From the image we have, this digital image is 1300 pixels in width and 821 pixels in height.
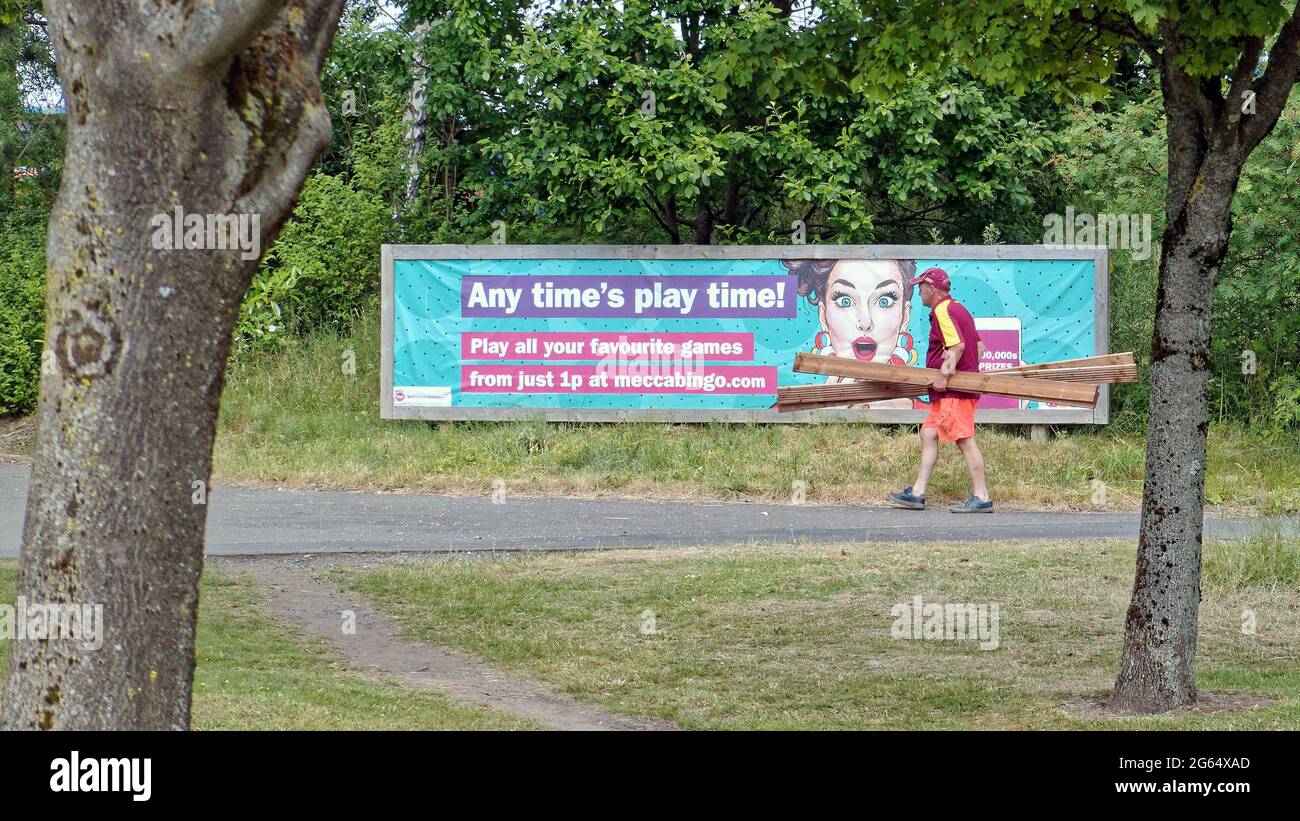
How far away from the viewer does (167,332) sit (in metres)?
4.66

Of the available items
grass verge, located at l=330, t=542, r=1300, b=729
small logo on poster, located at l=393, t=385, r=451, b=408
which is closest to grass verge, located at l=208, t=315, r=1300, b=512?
small logo on poster, located at l=393, t=385, r=451, b=408

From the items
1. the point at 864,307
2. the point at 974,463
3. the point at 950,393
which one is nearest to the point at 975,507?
the point at 974,463

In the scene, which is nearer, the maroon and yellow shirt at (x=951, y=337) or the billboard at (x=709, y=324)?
the maroon and yellow shirt at (x=951, y=337)

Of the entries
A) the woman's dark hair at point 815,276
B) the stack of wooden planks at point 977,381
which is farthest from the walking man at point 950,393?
the woman's dark hair at point 815,276

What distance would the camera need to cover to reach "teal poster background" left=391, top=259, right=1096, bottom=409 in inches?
697

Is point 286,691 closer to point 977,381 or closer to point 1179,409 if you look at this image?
point 1179,409

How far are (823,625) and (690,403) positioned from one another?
858cm

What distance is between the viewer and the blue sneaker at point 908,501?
14.3 metres

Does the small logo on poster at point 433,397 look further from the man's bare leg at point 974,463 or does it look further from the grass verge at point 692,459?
the man's bare leg at point 974,463

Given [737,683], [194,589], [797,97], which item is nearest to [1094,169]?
[797,97]

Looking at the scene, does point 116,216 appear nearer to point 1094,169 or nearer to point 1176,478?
point 1176,478

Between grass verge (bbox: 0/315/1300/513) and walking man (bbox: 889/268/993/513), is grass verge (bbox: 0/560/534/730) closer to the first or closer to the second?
grass verge (bbox: 0/315/1300/513)

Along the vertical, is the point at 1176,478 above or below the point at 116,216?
below

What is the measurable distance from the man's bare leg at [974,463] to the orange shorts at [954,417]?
13 cm
